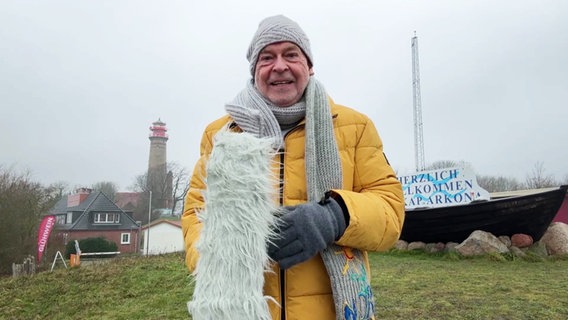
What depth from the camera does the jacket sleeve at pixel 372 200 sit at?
4.24 feet

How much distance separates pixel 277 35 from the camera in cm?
156

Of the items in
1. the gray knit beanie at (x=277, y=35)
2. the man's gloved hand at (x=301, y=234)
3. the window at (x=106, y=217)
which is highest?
the window at (x=106, y=217)

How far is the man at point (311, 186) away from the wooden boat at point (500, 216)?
6.99 metres

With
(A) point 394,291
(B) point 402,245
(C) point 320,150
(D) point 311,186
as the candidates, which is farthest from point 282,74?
(B) point 402,245

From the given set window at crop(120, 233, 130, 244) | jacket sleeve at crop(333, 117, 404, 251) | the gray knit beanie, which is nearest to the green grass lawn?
jacket sleeve at crop(333, 117, 404, 251)

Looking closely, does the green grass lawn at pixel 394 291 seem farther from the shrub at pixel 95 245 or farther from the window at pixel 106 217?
the window at pixel 106 217

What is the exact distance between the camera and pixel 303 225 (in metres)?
1.21

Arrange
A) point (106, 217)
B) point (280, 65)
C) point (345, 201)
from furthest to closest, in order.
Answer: point (106, 217) < point (280, 65) < point (345, 201)

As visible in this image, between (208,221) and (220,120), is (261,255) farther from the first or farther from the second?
(220,120)

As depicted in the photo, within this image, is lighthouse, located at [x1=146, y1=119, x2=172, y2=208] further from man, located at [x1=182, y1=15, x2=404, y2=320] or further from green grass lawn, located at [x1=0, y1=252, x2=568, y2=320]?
man, located at [x1=182, y1=15, x2=404, y2=320]

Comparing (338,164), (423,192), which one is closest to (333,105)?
(338,164)

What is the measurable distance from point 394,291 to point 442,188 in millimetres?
4085

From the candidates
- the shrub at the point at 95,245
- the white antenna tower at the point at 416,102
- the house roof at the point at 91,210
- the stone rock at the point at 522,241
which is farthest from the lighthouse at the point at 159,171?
the stone rock at the point at 522,241

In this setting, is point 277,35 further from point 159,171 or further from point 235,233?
point 159,171
